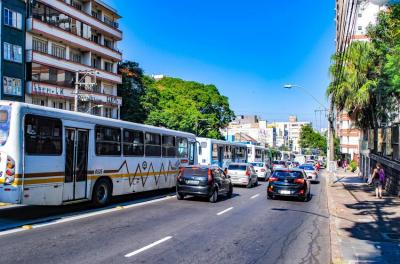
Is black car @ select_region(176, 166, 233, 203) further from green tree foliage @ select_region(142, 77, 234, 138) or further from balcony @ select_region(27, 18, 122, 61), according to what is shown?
green tree foliage @ select_region(142, 77, 234, 138)

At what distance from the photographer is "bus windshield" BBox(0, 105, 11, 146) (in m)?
11.6

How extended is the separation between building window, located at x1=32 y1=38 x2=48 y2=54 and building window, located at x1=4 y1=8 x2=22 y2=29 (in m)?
3.29

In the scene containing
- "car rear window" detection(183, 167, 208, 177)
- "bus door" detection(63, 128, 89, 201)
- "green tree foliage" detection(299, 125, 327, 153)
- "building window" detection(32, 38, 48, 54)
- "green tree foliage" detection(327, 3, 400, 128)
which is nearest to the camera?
"bus door" detection(63, 128, 89, 201)

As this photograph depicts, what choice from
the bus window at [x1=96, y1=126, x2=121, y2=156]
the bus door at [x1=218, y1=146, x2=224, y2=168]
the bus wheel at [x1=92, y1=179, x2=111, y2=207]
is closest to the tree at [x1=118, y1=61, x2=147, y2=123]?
the bus door at [x1=218, y1=146, x2=224, y2=168]

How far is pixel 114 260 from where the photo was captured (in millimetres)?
8070

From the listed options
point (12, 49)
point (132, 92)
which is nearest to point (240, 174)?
point (12, 49)

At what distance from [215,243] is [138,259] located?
95.6 inches

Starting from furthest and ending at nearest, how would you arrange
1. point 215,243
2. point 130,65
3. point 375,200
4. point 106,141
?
point 130,65 < point 375,200 < point 106,141 < point 215,243

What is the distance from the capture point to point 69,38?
155 ft

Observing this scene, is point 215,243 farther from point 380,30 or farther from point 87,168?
point 380,30

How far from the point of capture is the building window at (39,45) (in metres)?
43.1

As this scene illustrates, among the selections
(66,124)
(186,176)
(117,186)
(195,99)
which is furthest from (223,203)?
(195,99)

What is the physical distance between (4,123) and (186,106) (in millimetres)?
59549

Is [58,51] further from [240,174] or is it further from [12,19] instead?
[240,174]
